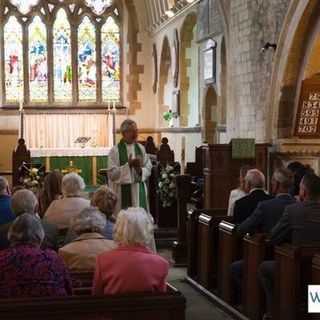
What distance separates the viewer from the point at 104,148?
1820cm

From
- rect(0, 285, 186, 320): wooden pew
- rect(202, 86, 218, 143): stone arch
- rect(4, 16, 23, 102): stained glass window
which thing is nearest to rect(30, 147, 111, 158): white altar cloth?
rect(4, 16, 23, 102): stained glass window

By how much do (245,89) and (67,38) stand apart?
30.5 feet

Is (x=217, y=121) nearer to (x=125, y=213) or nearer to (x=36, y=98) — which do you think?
(x=36, y=98)

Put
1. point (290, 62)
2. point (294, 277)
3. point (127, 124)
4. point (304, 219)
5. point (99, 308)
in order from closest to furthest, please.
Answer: point (99, 308) < point (294, 277) < point (304, 219) < point (127, 124) < point (290, 62)

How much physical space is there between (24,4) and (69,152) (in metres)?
4.42

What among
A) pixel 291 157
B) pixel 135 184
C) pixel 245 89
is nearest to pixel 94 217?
pixel 135 184

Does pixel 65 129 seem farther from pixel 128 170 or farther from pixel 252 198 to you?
pixel 252 198

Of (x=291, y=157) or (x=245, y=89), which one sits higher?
(x=245, y=89)

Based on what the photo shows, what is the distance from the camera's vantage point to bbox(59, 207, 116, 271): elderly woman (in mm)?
4230

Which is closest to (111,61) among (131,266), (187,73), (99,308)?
(187,73)

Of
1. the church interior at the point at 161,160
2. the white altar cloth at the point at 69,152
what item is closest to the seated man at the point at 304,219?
the church interior at the point at 161,160

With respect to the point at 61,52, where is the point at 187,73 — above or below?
below

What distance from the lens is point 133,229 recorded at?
12.1 ft

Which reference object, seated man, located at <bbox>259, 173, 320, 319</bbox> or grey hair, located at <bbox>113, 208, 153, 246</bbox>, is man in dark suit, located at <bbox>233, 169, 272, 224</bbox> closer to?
seated man, located at <bbox>259, 173, 320, 319</bbox>
